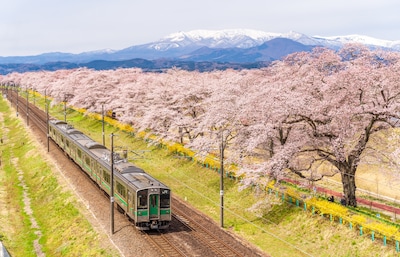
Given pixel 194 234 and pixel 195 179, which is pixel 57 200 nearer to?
pixel 195 179

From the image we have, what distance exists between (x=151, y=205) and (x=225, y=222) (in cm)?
656

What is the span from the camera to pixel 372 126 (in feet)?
86.9

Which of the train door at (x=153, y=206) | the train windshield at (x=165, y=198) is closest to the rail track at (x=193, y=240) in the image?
the train door at (x=153, y=206)

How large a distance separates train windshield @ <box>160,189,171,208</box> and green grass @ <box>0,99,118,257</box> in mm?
4025

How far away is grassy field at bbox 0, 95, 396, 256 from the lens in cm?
2344

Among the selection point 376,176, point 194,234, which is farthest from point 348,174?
point 376,176

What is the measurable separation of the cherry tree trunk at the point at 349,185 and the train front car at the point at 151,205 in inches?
456

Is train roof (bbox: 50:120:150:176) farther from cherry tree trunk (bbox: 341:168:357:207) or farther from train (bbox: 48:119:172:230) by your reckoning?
cherry tree trunk (bbox: 341:168:357:207)

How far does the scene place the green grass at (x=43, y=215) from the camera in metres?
25.7

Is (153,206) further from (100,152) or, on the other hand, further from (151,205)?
(100,152)

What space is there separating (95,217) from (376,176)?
2752cm

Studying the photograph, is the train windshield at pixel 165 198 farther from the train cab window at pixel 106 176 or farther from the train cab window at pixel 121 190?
the train cab window at pixel 106 176

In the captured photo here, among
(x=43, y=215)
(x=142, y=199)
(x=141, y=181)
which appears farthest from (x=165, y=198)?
(x=43, y=215)

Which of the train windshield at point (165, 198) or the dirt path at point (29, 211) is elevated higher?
the train windshield at point (165, 198)
